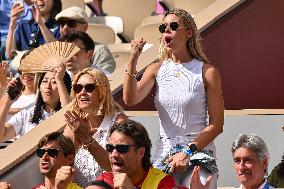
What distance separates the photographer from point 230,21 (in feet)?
36.4

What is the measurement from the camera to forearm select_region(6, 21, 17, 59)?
13.0 meters

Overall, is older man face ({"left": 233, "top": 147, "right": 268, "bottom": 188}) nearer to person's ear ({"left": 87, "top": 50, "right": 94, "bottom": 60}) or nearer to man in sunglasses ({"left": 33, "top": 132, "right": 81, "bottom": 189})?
man in sunglasses ({"left": 33, "top": 132, "right": 81, "bottom": 189})

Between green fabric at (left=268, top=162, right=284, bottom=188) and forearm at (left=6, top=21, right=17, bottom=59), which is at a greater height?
forearm at (left=6, top=21, right=17, bottom=59)

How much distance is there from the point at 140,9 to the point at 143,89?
18.1 ft

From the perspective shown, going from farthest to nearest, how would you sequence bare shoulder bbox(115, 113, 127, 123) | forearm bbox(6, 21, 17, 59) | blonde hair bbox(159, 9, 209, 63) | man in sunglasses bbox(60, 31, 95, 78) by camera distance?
forearm bbox(6, 21, 17, 59) < man in sunglasses bbox(60, 31, 95, 78) < bare shoulder bbox(115, 113, 127, 123) < blonde hair bbox(159, 9, 209, 63)

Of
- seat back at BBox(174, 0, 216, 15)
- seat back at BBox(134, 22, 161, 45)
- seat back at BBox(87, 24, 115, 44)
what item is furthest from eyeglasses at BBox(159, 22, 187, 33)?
seat back at BBox(87, 24, 115, 44)

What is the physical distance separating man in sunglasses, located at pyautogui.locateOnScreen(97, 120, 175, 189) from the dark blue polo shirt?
491cm

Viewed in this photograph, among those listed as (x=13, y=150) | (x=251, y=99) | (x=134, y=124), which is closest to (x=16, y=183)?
(x=13, y=150)

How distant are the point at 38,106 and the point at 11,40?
2.90 metres

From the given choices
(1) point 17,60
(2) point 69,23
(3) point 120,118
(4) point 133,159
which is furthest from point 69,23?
(4) point 133,159

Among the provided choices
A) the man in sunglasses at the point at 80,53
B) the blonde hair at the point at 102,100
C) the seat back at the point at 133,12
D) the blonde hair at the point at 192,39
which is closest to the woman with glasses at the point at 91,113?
the blonde hair at the point at 102,100

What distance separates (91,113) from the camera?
873 cm

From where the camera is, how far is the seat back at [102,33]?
43.3ft

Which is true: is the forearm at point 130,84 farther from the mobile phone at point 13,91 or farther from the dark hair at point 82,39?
the dark hair at point 82,39
